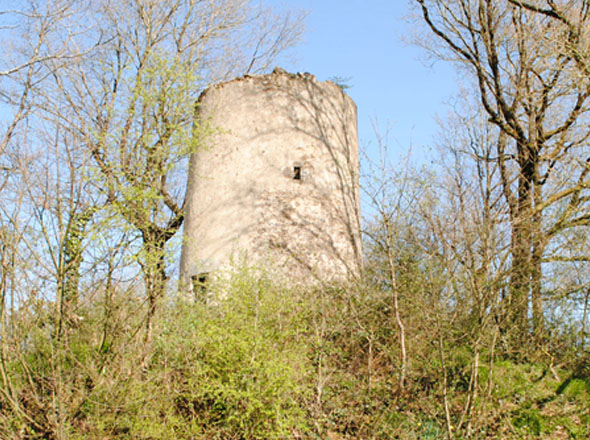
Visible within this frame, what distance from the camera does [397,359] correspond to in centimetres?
652

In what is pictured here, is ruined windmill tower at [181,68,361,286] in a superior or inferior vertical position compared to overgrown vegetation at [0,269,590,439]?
superior

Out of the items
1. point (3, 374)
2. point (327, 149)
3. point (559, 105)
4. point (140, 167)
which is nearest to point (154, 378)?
point (3, 374)

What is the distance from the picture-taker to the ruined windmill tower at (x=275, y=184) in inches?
314

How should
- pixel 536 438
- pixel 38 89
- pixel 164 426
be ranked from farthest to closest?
pixel 38 89
pixel 536 438
pixel 164 426

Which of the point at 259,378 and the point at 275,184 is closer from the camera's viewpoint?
the point at 259,378

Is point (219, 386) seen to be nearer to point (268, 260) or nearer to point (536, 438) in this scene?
point (268, 260)

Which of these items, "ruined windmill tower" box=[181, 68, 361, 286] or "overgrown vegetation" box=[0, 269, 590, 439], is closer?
"overgrown vegetation" box=[0, 269, 590, 439]

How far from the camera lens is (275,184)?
824cm

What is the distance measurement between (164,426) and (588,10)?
27.2ft

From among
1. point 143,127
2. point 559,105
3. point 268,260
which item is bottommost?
point 268,260

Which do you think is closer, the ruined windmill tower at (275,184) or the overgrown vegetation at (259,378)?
the overgrown vegetation at (259,378)

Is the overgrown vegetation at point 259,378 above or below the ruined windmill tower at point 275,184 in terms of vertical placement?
below

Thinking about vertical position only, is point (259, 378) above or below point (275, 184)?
below

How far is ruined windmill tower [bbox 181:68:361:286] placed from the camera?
7.96 m
